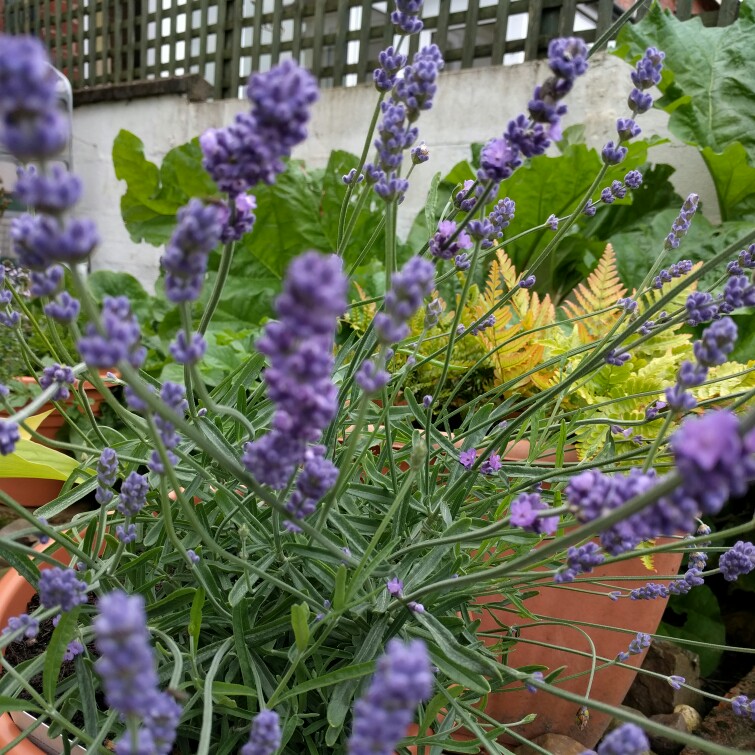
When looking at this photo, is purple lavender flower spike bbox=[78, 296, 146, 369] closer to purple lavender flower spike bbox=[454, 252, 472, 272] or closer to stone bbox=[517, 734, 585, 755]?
purple lavender flower spike bbox=[454, 252, 472, 272]

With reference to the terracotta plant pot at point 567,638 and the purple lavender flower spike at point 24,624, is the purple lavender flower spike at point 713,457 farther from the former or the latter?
the terracotta plant pot at point 567,638

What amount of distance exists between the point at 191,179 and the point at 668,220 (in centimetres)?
155

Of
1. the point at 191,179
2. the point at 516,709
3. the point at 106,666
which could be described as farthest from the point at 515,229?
the point at 106,666

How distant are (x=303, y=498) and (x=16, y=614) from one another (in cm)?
59

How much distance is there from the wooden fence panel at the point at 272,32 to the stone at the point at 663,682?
187 centimetres

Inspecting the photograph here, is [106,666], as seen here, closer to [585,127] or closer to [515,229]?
[515,229]

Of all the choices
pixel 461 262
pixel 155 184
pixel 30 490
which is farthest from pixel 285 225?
pixel 461 262

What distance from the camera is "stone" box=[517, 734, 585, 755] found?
89 centimetres

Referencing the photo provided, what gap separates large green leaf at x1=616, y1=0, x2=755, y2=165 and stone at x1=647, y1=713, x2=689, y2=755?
4.79ft

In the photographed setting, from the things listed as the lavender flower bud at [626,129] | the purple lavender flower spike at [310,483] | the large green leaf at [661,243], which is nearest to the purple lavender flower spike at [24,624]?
the purple lavender flower spike at [310,483]

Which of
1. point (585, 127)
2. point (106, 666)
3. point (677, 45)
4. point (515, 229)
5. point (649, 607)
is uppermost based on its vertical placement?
point (677, 45)

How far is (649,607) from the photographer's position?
96cm

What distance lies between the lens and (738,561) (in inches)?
25.6

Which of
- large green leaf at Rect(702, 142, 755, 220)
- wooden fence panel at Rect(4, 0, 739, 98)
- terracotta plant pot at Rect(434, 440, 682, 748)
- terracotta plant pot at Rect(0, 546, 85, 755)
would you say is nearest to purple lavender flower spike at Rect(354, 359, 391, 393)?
terracotta plant pot at Rect(0, 546, 85, 755)
